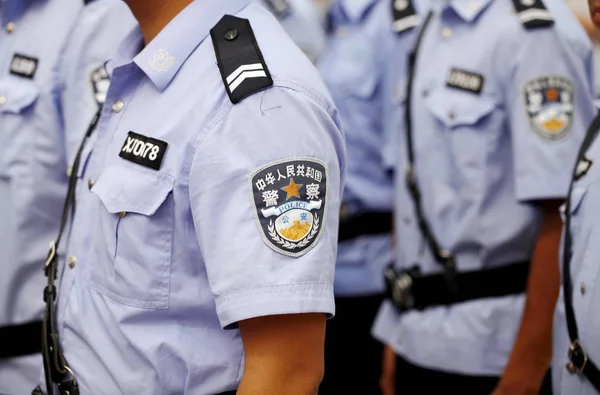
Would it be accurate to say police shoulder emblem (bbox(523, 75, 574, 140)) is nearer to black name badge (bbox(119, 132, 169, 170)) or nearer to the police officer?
the police officer

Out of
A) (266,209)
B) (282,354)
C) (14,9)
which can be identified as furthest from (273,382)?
(14,9)

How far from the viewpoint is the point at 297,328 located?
3.64ft

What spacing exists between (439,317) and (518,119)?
1.83ft

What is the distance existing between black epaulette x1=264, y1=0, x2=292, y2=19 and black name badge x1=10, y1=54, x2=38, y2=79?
1666mm

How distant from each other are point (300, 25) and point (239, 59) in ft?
7.25

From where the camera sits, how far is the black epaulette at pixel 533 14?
1.92 meters

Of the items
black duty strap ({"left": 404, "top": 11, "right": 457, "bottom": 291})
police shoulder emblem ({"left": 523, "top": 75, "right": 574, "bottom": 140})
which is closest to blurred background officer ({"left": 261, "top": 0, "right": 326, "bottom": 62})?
black duty strap ({"left": 404, "top": 11, "right": 457, "bottom": 291})

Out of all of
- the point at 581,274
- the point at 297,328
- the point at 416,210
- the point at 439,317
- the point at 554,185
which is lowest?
the point at 439,317

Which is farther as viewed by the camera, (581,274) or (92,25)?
(92,25)

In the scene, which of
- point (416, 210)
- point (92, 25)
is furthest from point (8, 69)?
point (416, 210)

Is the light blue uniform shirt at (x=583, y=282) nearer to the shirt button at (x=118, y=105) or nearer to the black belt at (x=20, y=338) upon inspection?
the shirt button at (x=118, y=105)

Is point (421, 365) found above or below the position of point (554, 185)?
below

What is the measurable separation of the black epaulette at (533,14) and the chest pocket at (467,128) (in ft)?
0.67

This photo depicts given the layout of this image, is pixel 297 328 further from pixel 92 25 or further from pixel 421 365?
pixel 421 365
